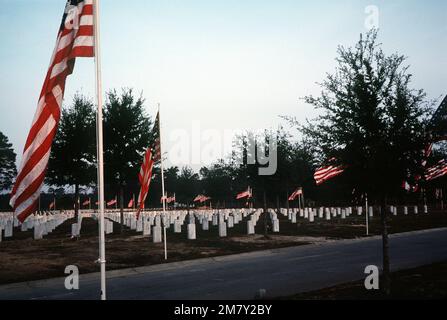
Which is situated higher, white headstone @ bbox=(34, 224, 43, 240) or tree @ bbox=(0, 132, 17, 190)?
tree @ bbox=(0, 132, 17, 190)

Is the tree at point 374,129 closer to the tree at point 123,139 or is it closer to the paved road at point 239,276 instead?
the paved road at point 239,276

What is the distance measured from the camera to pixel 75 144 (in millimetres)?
25109

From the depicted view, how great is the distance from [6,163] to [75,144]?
80.8m

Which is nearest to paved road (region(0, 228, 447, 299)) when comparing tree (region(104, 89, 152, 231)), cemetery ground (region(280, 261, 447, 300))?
cemetery ground (region(280, 261, 447, 300))

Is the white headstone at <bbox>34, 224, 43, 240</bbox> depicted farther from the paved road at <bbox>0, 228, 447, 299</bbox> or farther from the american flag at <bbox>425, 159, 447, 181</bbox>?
the american flag at <bbox>425, 159, 447, 181</bbox>

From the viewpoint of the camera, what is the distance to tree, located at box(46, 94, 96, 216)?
2512 centimetres

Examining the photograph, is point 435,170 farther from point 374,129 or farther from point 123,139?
point 123,139

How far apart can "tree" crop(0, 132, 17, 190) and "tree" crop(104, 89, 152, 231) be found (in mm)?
77324

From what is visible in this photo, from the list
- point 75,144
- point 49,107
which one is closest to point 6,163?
point 75,144

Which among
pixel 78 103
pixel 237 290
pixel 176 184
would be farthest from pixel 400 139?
pixel 176 184

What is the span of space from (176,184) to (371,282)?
3977 inches

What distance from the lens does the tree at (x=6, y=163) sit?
3671 inches

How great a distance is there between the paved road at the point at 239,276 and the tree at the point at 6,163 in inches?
→ 3584

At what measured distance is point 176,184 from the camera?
10881 cm
